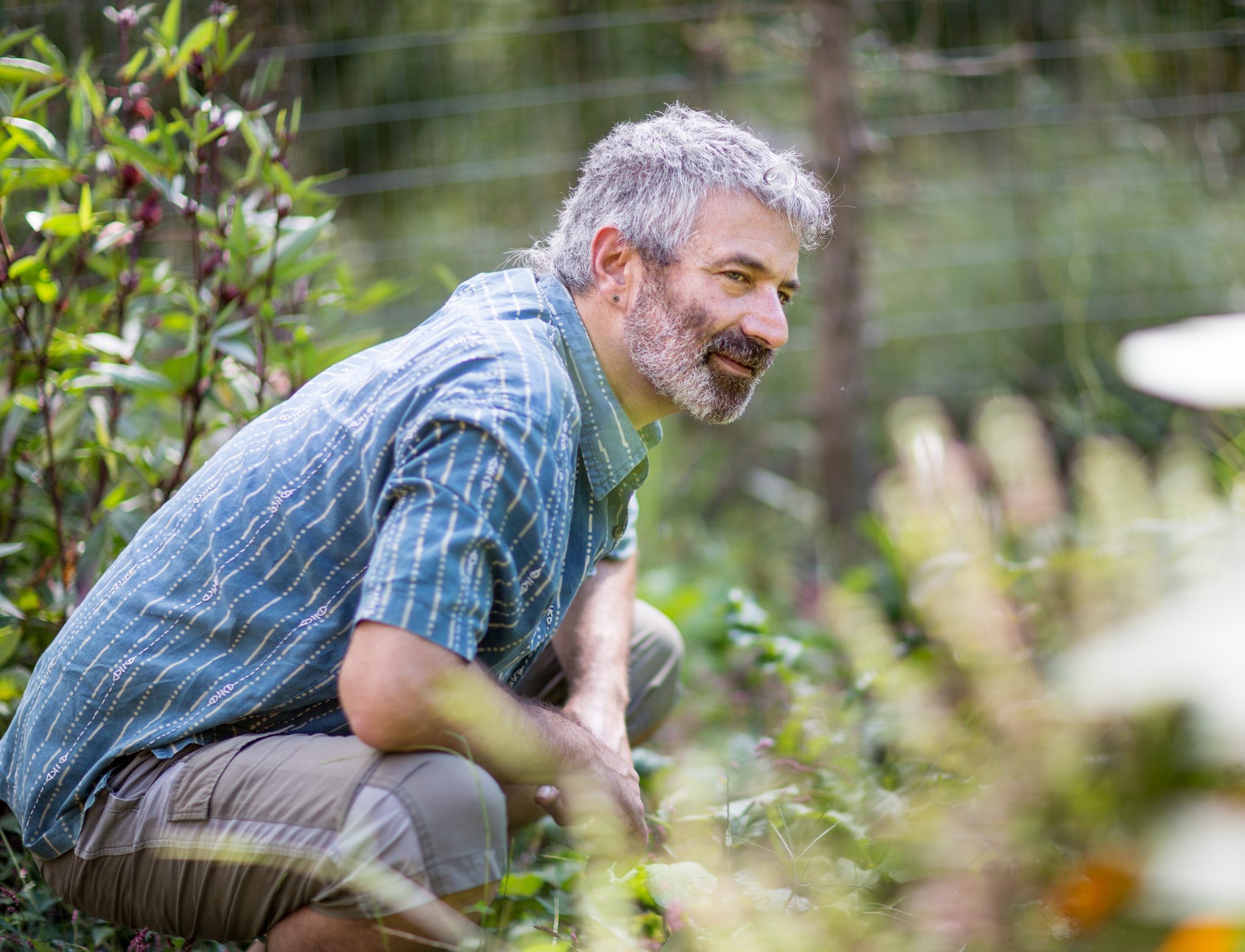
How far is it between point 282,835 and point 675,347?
2.76 ft

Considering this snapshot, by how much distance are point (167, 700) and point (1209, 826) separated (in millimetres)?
1263

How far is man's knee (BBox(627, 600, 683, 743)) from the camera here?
2.10 metres

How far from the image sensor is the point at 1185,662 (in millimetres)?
493

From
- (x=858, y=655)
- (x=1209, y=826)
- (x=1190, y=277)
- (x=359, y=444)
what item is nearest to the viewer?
(x=1209, y=826)

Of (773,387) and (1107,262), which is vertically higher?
(1107,262)

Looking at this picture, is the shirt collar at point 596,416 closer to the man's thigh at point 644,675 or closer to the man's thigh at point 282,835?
the man's thigh at point 282,835

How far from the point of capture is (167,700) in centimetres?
145

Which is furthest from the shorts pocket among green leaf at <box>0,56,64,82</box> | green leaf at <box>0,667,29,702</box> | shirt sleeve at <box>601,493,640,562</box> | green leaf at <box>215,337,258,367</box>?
green leaf at <box>0,56,64,82</box>

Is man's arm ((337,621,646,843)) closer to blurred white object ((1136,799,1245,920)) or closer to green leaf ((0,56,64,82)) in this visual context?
blurred white object ((1136,799,1245,920))

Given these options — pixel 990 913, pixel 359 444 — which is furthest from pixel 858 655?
pixel 990 913

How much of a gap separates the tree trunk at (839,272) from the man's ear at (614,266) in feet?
5.76

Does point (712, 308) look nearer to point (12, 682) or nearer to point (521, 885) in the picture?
point (521, 885)

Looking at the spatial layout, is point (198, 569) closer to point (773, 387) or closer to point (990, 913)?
point (990, 913)

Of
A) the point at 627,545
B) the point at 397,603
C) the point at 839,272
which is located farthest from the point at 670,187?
the point at 839,272
